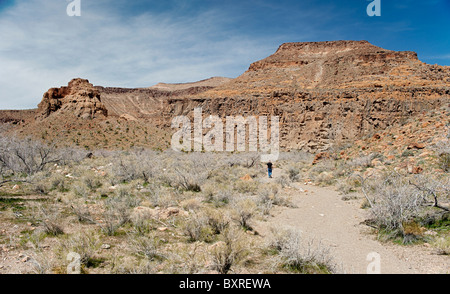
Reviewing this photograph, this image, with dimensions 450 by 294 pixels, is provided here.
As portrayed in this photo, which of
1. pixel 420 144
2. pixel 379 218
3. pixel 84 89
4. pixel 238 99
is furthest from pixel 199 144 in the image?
pixel 379 218

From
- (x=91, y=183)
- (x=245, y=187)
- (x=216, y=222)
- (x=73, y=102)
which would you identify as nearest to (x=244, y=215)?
(x=216, y=222)

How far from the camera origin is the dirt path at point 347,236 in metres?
4.47

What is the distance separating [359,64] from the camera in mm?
49250

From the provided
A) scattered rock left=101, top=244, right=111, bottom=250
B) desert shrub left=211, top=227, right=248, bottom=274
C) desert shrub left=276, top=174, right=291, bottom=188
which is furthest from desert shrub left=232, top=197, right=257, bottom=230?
desert shrub left=276, top=174, right=291, bottom=188

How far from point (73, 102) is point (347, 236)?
4593 centimetres

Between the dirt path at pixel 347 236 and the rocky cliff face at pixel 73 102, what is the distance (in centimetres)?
3968

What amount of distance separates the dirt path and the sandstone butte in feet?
73.2

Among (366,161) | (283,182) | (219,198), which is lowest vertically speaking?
(283,182)

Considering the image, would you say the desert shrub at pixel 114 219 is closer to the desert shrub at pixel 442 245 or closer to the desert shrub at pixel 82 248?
the desert shrub at pixel 82 248

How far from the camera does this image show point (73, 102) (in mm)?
41469

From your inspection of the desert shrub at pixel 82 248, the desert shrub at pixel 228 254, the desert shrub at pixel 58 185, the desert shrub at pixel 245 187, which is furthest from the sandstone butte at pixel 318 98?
the desert shrub at pixel 82 248

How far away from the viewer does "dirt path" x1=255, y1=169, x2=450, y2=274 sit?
447 cm

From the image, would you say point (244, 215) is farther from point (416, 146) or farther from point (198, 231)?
point (416, 146)

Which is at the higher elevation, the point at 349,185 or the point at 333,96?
the point at 333,96
